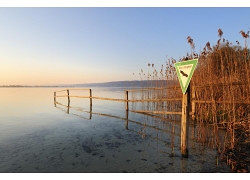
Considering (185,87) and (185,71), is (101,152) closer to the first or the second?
(185,87)

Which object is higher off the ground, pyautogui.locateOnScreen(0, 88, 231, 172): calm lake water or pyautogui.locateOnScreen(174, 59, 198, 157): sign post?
pyautogui.locateOnScreen(174, 59, 198, 157): sign post

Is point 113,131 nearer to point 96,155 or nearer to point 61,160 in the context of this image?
point 96,155

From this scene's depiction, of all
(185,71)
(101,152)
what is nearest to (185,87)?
(185,71)

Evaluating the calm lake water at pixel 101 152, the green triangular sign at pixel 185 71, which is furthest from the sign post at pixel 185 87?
the calm lake water at pixel 101 152

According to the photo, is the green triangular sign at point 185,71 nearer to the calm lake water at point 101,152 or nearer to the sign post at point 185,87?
the sign post at point 185,87

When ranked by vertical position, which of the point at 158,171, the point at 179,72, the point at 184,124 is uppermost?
the point at 179,72

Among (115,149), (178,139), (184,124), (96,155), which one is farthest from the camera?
(178,139)

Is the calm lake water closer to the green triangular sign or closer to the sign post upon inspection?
the sign post

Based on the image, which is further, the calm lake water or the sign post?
the sign post

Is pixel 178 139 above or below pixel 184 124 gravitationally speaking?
below

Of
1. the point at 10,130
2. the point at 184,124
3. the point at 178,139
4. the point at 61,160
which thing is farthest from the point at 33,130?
the point at 184,124

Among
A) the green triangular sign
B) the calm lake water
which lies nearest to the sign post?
the green triangular sign

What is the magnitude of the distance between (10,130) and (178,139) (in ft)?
21.6

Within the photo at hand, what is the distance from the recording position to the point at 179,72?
179 inches
